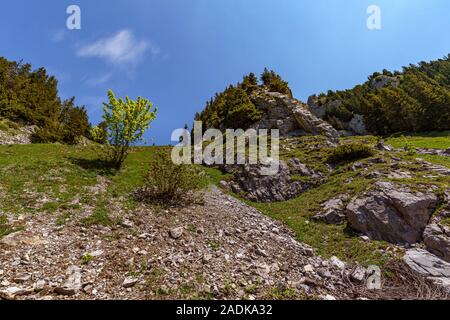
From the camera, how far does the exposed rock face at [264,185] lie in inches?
1016

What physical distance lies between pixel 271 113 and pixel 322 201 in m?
29.0

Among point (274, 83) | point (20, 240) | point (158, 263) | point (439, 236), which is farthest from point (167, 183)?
point (274, 83)

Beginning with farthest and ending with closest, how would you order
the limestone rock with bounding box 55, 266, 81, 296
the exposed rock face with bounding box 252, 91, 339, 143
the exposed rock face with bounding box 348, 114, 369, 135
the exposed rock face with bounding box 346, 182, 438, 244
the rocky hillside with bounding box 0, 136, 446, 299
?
the exposed rock face with bounding box 348, 114, 369, 135 → the exposed rock face with bounding box 252, 91, 339, 143 → the exposed rock face with bounding box 346, 182, 438, 244 → the rocky hillside with bounding box 0, 136, 446, 299 → the limestone rock with bounding box 55, 266, 81, 296

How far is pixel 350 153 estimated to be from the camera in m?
30.4

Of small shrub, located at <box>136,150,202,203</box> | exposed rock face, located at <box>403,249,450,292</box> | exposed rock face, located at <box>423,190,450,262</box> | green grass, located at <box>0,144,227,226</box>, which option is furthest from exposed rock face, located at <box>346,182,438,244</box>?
green grass, located at <box>0,144,227,226</box>

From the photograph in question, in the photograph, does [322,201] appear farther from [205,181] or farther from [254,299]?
[254,299]

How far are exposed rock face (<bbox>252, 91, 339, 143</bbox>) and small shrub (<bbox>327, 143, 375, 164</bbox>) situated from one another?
12411mm

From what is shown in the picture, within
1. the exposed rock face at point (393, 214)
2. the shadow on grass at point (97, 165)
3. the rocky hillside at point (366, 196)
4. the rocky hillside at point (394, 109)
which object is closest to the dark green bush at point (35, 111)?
the shadow on grass at point (97, 165)

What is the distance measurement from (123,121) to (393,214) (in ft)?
74.8

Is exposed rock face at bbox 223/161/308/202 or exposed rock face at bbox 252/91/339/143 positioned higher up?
exposed rock face at bbox 252/91/339/143

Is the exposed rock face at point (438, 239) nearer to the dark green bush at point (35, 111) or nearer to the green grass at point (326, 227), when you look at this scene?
the green grass at point (326, 227)

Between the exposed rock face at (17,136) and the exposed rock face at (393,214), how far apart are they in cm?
4126

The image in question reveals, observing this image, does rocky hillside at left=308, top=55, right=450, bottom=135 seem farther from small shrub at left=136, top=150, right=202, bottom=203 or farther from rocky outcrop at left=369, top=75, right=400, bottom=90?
small shrub at left=136, top=150, right=202, bottom=203

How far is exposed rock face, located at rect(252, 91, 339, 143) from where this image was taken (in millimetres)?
45188
